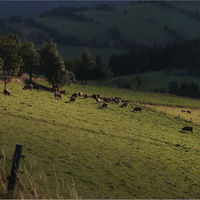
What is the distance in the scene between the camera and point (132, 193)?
15070 millimetres

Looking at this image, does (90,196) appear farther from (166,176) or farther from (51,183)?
(166,176)

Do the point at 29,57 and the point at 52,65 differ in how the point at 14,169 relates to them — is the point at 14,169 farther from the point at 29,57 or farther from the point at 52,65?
the point at 29,57

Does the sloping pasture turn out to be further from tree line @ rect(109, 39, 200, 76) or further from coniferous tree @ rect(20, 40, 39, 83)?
tree line @ rect(109, 39, 200, 76)

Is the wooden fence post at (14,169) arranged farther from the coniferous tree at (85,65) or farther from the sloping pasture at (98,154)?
the coniferous tree at (85,65)

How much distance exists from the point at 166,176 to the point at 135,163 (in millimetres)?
2715

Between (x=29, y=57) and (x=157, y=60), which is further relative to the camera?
(x=157, y=60)

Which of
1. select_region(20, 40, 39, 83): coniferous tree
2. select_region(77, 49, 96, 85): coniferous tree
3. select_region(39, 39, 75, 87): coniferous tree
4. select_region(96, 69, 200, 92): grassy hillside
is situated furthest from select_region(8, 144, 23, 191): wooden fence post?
select_region(96, 69, 200, 92): grassy hillside

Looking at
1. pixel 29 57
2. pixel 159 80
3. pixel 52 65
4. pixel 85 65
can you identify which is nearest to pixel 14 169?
pixel 52 65

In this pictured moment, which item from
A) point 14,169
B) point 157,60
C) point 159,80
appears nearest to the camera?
point 14,169

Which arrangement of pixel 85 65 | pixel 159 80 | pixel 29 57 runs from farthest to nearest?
pixel 159 80, pixel 85 65, pixel 29 57

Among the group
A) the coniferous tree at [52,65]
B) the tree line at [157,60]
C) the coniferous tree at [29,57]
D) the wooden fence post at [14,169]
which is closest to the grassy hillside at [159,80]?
the tree line at [157,60]

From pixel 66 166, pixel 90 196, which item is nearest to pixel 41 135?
pixel 66 166

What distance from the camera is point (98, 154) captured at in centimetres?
2041

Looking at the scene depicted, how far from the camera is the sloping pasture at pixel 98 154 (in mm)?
15008
